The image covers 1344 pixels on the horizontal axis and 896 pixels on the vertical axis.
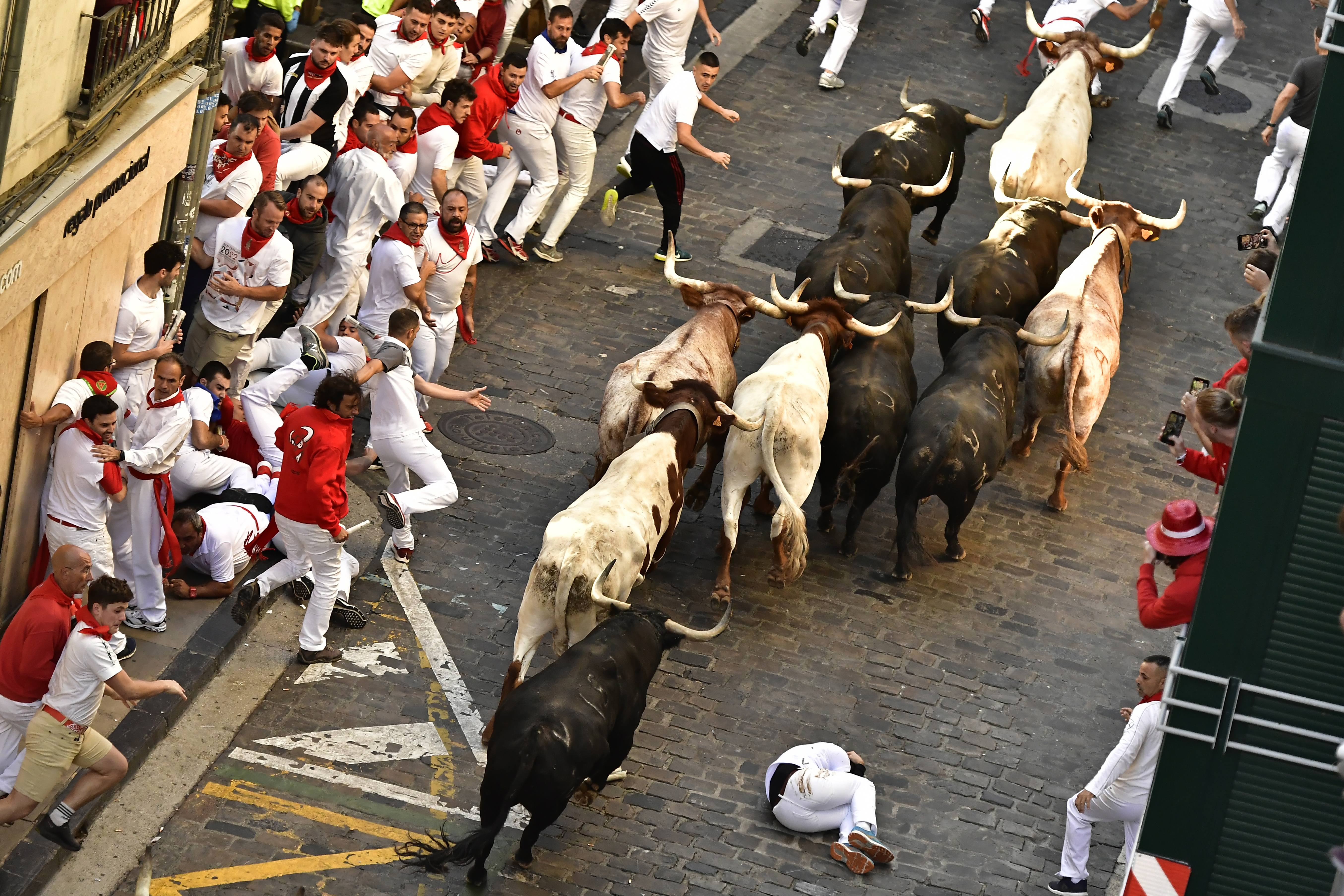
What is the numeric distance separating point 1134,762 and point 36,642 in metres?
6.15

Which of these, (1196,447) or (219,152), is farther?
(1196,447)

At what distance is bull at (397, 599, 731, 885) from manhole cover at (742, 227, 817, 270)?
7.64 m

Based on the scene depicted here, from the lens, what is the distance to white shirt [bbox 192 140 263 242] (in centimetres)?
1266

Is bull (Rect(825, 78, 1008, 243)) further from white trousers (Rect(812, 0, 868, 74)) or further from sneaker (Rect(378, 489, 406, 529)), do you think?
sneaker (Rect(378, 489, 406, 529))

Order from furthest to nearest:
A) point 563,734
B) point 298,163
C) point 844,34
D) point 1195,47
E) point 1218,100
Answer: point 1218,100 → point 844,34 → point 1195,47 → point 298,163 → point 563,734

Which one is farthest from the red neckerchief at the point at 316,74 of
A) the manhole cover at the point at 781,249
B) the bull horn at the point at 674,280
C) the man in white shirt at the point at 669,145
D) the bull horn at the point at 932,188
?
the bull horn at the point at 932,188

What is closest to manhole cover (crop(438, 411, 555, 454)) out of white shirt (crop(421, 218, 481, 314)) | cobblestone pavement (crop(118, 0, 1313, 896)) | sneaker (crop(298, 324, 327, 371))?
cobblestone pavement (crop(118, 0, 1313, 896))

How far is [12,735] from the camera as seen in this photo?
30.6 ft

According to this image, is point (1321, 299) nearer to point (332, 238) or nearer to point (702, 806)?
point (702, 806)

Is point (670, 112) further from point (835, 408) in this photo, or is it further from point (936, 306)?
point (835, 408)

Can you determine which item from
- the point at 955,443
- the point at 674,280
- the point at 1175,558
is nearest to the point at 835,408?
the point at 955,443

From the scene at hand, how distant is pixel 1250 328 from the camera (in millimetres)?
10469

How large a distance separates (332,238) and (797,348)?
385 cm

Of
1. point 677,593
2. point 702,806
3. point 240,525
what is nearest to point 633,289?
point 677,593
